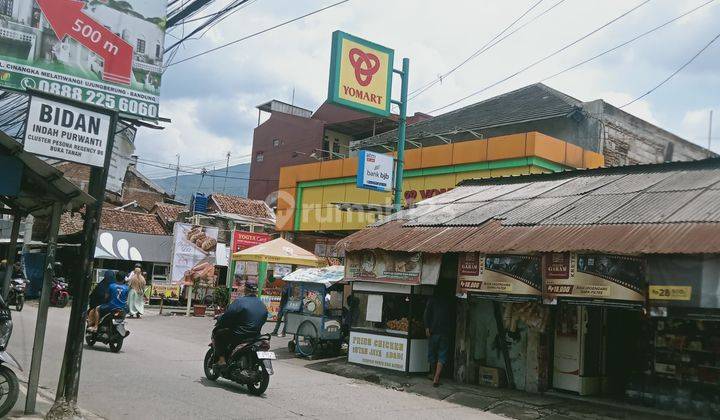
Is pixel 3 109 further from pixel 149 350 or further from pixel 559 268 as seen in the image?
pixel 559 268

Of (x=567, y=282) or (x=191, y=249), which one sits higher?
(x=191, y=249)

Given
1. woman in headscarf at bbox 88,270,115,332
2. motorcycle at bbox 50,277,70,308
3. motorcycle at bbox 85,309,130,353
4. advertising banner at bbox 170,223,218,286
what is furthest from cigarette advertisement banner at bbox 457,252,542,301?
motorcycle at bbox 50,277,70,308

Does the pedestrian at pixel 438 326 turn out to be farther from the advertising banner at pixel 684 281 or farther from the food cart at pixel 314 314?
the advertising banner at pixel 684 281

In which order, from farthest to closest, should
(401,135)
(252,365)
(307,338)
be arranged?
(401,135)
(307,338)
(252,365)

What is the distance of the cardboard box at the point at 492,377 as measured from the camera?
37.0 ft

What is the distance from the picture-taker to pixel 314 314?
47.8ft

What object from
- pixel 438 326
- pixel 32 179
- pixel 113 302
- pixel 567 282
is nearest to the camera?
pixel 32 179

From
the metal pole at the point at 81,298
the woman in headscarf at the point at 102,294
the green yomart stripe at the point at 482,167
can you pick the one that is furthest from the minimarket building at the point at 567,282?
the metal pole at the point at 81,298

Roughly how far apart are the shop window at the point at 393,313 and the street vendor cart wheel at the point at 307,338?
1.65 m

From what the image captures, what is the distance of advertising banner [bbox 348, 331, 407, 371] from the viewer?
40.0 ft

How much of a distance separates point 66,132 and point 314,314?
858cm

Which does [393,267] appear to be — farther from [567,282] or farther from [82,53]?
[82,53]

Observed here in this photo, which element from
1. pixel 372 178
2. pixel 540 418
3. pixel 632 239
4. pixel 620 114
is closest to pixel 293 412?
pixel 540 418

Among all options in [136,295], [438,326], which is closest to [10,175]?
[438,326]
